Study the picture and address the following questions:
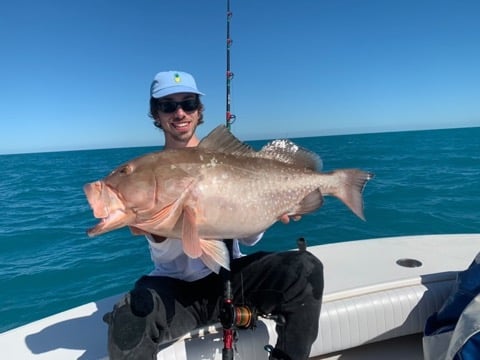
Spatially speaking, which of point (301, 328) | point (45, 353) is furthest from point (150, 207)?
point (45, 353)

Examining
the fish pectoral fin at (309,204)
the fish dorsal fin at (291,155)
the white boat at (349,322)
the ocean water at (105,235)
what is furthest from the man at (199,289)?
the ocean water at (105,235)

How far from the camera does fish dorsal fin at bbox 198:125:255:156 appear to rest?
226 centimetres

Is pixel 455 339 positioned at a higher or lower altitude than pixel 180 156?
lower

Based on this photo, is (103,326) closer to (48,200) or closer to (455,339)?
(455,339)

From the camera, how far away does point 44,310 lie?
23.7 ft

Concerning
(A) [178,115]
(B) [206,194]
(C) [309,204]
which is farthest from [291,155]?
(A) [178,115]

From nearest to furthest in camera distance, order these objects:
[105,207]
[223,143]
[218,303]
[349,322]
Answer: [105,207] → [223,143] → [218,303] → [349,322]

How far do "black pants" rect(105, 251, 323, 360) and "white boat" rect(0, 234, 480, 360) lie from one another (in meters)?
0.23

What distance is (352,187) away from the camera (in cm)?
265

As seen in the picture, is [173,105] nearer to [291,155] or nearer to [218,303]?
[291,155]

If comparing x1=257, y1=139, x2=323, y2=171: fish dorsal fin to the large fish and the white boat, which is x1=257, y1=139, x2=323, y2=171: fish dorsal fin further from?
the white boat

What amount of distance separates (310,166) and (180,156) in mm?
970

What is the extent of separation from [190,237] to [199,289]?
752 mm

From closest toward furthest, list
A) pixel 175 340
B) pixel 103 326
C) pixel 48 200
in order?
pixel 175 340 → pixel 103 326 → pixel 48 200
